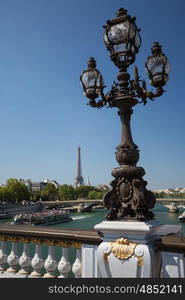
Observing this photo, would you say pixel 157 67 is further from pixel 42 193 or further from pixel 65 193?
pixel 65 193

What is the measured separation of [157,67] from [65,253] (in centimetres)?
306

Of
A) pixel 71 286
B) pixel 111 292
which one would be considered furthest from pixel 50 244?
pixel 111 292

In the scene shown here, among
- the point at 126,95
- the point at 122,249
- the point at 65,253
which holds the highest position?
the point at 126,95

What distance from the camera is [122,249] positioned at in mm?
3486

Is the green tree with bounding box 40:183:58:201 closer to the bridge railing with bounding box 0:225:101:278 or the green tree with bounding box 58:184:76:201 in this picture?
the green tree with bounding box 58:184:76:201

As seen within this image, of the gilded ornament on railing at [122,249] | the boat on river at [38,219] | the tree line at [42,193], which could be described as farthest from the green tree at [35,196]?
the gilded ornament on railing at [122,249]

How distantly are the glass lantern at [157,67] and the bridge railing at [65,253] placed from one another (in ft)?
6.95

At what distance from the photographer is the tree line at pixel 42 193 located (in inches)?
3317

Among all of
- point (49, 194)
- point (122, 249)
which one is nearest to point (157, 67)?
point (122, 249)

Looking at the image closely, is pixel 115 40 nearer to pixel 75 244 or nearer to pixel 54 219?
pixel 75 244

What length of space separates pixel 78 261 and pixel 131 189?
4.65 feet

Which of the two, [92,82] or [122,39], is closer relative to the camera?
[122,39]

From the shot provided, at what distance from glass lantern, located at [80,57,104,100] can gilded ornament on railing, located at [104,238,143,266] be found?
213cm

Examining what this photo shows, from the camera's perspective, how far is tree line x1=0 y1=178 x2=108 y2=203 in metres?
84.2
